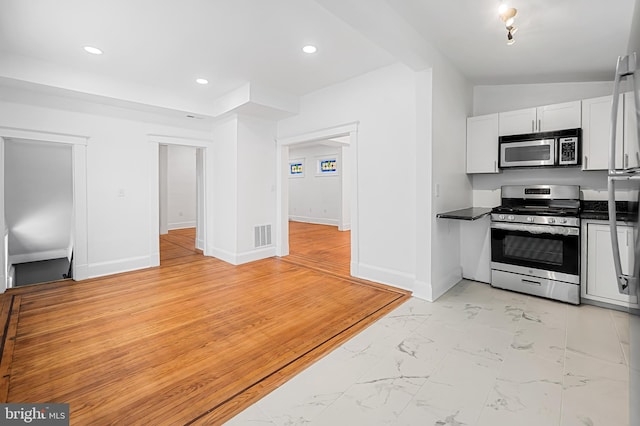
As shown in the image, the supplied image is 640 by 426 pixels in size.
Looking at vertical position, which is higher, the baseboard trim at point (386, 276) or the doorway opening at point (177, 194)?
the doorway opening at point (177, 194)

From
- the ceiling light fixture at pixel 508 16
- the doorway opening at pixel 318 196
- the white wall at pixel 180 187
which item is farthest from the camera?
the white wall at pixel 180 187

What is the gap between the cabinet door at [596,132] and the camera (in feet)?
9.98

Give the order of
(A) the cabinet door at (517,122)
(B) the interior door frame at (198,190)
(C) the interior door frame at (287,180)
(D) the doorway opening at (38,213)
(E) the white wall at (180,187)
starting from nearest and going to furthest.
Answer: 1. (A) the cabinet door at (517,122)
2. (C) the interior door frame at (287,180)
3. (B) the interior door frame at (198,190)
4. (D) the doorway opening at (38,213)
5. (E) the white wall at (180,187)

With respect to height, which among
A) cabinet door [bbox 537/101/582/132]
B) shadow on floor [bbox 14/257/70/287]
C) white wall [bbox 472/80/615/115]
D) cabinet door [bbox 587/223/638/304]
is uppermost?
white wall [bbox 472/80/615/115]

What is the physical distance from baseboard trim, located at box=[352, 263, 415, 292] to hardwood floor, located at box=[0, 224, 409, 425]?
13 cm

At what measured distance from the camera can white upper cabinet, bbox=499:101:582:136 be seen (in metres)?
3.23

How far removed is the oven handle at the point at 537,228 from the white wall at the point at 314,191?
18.8 ft

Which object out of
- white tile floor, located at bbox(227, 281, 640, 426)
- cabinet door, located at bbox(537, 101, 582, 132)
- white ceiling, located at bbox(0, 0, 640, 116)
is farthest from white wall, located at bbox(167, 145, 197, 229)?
cabinet door, located at bbox(537, 101, 582, 132)

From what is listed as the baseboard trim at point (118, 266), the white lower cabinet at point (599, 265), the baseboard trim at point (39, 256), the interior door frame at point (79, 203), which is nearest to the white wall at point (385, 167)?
the white lower cabinet at point (599, 265)

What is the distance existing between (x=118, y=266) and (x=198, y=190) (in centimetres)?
193

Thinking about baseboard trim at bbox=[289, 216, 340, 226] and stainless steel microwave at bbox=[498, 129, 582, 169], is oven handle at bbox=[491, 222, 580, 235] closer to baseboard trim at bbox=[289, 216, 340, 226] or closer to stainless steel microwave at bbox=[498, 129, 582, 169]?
stainless steel microwave at bbox=[498, 129, 582, 169]

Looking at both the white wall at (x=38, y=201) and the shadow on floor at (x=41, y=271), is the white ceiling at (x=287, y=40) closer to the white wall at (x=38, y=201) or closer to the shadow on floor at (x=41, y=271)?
the white wall at (x=38, y=201)

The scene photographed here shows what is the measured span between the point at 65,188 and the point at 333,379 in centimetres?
748

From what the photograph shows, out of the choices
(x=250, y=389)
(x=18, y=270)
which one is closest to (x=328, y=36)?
(x=250, y=389)
